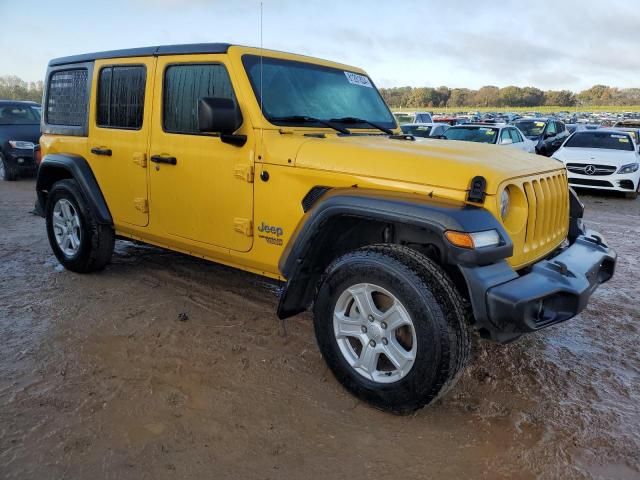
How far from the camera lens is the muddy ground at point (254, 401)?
8.28 feet

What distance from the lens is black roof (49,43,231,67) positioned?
373cm

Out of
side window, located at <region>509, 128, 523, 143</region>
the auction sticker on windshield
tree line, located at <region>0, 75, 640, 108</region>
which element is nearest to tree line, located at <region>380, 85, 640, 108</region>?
tree line, located at <region>0, 75, 640, 108</region>

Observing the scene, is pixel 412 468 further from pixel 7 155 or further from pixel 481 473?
pixel 7 155

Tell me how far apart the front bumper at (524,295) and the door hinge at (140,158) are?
2694 millimetres

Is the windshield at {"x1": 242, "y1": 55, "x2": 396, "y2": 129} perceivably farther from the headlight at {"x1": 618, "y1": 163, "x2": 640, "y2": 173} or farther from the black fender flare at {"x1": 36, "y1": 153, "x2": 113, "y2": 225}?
the headlight at {"x1": 618, "y1": 163, "x2": 640, "y2": 173}

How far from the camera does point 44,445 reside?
257 centimetres

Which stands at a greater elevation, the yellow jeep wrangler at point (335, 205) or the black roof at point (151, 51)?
the black roof at point (151, 51)

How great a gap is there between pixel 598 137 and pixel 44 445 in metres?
→ 13.6

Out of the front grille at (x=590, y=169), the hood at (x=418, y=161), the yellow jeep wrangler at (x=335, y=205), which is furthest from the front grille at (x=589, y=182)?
the hood at (x=418, y=161)

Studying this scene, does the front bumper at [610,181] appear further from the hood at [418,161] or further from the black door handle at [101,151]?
the black door handle at [101,151]

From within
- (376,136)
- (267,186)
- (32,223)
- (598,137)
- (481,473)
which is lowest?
(481,473)

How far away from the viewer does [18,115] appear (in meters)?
12.1

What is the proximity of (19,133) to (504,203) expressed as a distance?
11.7 meters

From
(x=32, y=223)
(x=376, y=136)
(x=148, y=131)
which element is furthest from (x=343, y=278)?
(x=32, y=223)
